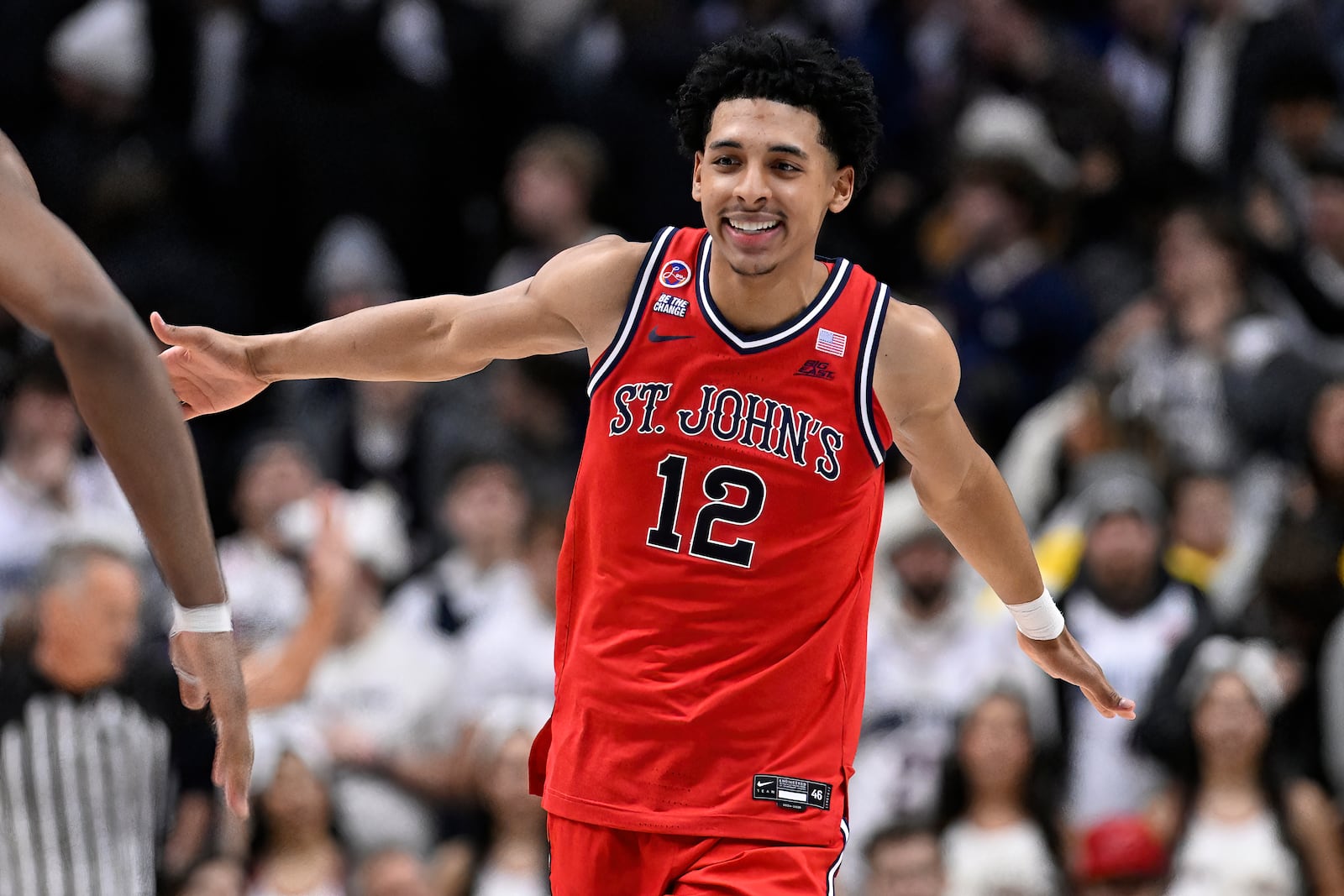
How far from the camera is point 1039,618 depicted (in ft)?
19.5

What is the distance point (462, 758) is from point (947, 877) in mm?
2339

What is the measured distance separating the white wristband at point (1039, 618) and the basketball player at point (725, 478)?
0.72 m

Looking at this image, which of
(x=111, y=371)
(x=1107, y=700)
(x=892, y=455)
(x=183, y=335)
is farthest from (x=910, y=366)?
(x=892, y=455)

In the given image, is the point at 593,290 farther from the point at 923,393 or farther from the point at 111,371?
the point at 111,371

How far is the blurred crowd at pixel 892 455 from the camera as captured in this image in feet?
29.9

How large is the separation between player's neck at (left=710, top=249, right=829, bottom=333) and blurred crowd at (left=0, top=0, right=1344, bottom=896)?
13.1ft

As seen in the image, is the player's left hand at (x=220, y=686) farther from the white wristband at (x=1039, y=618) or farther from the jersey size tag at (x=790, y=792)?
the white wristband at (x=1039, y=618)

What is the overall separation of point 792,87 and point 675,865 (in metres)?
2.03

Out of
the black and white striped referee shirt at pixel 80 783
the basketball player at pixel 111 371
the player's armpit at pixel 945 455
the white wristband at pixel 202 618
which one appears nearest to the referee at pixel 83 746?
the black and white striped referee shirt at pixel 80 783

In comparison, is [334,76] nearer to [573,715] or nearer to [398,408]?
[398,408]

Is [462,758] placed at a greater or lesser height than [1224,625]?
lesser

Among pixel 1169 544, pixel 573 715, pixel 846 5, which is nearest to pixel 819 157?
pixel 573 715

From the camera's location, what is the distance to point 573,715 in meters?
5.30

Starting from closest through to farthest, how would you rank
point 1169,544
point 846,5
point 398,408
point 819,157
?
point 819,157
point 1169,544
point 398,408
point 846,5
